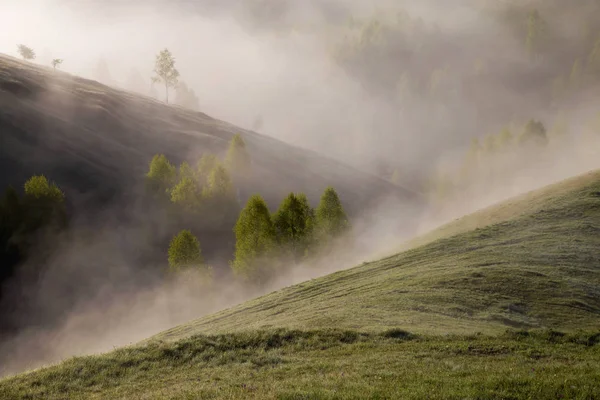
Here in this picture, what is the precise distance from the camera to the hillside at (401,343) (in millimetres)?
16297

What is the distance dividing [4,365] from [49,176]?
5963cm

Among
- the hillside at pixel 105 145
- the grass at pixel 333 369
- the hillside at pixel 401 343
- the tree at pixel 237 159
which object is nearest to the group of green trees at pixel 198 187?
the hillside at pixel 105 145

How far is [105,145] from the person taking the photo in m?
140

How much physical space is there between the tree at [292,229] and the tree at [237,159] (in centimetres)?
5436

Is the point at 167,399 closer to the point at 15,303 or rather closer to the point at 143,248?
the point at 15,303

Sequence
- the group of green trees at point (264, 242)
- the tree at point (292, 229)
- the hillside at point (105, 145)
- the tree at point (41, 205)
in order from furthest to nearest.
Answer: the hillside at point (105, 145) < the tree at point (41, 205) < the tree at point (292, 229) < the group of green trees at point (264, 242)

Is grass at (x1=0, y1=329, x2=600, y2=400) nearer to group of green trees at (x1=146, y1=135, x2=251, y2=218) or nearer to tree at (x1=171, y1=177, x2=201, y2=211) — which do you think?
tree at (x1=171, y1=177, x2=201, y2=211)

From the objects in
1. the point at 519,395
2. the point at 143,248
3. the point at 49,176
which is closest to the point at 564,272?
the point at 519,395

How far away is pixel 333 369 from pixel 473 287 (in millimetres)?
20765

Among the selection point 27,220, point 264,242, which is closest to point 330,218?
point 264,242

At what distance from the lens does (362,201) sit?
538 feet

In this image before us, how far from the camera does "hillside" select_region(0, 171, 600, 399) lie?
16297 millimetres

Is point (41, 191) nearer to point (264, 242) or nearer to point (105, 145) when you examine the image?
point (105, 145)

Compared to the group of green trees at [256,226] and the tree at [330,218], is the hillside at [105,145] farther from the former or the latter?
the tree at [330,218]
